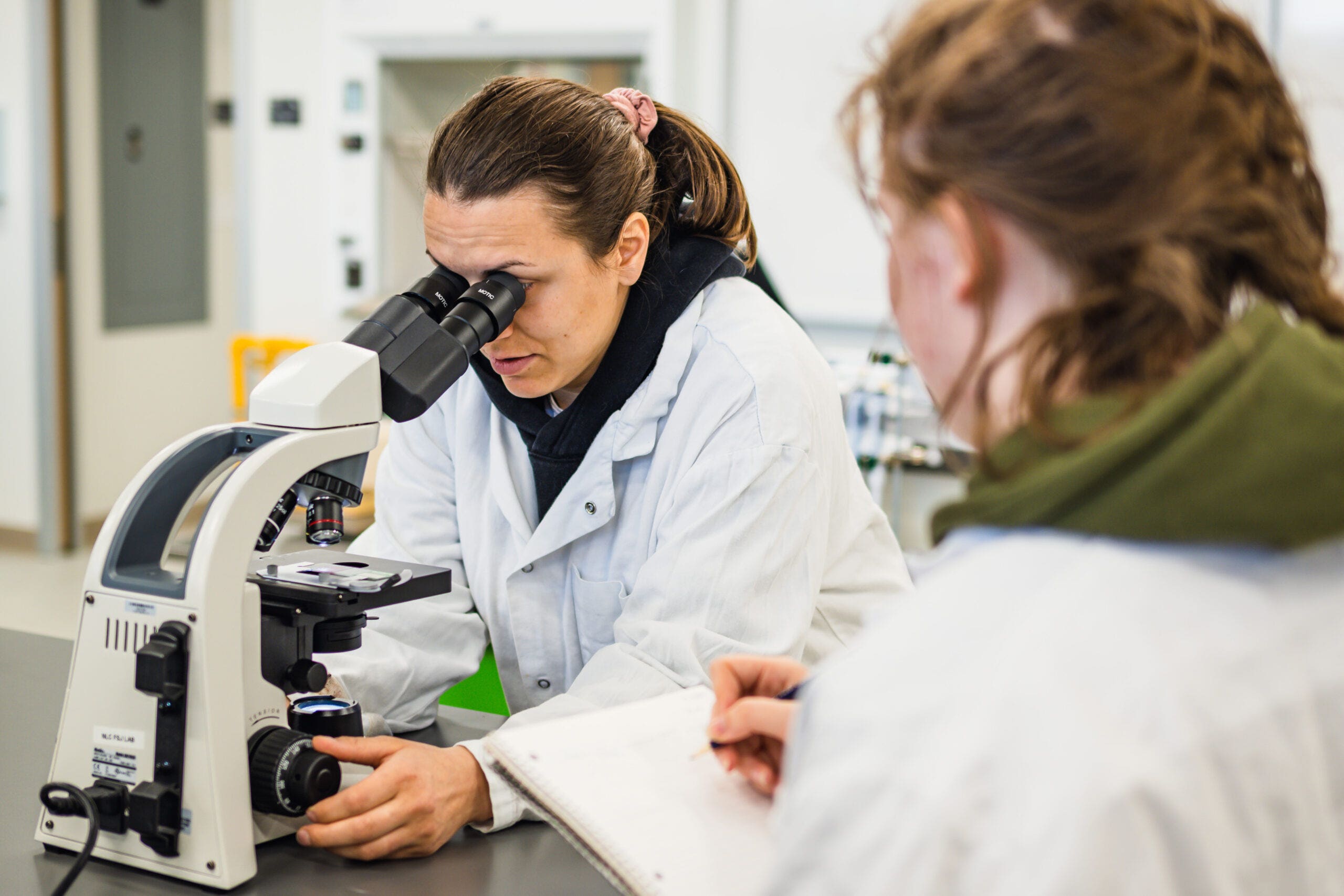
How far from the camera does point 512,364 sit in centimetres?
152

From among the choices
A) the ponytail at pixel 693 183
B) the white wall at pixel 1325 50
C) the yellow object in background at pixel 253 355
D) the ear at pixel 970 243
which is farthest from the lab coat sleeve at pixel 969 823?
the yellow object in background at pixel 253 355

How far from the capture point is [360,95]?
4582 millimetres

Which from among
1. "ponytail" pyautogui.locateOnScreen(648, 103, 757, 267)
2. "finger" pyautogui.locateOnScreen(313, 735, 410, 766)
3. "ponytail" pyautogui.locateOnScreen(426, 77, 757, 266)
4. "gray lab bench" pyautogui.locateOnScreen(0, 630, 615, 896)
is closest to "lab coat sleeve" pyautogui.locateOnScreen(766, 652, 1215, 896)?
"gray lab bench" pyautogui.locateOnScreen(0, 630, 615, 896)

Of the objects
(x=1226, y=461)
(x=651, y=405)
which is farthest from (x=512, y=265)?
(x=1226, y=461)

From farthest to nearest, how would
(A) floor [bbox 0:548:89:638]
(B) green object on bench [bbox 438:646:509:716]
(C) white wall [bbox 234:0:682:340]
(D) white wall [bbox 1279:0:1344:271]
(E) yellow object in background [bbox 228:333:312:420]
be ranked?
(E) yellow object in background [bbox 228:333:312:420], (C) white wall [bbox 234:0:682:340], (A) floor [bbox 0:548:89:638], (D) white wall [bbox 1279:0:1344:271], (B) green object on bench [bbox 438:646:509:716]

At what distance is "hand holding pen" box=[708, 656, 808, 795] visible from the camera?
94 cm

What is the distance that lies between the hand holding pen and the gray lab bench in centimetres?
19

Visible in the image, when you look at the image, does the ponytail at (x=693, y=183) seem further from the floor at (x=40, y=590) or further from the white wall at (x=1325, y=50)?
the floor at (x=40, y=590)

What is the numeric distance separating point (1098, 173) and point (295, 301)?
4657 millimetres

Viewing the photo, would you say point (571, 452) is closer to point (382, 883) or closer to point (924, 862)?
point (382, 883)

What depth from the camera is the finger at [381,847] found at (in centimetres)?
108

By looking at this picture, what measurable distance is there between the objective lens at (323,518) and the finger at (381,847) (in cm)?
27

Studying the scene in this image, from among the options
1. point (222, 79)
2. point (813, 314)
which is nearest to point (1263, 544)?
point (813, 314)

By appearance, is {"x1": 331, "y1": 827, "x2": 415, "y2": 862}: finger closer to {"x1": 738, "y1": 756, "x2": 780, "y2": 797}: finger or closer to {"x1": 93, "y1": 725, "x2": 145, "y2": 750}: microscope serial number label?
{"x1": 93, "y1": 725, "x2": 145, "y2": 750}: microscope serial number label
